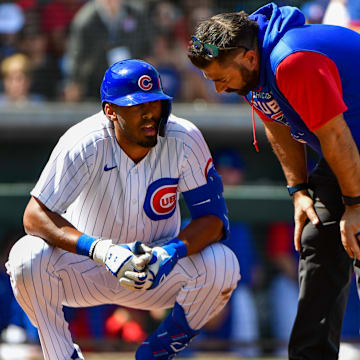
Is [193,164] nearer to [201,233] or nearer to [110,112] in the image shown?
[201,233]

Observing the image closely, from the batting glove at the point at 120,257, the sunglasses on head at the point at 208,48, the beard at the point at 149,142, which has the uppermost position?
the sunglasses on head at the point at 208,48

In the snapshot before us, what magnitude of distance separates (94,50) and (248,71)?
13.5ft

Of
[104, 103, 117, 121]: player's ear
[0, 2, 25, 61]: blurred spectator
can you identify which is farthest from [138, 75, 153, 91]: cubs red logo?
[0, 2, 25, 61]: blurred spectator

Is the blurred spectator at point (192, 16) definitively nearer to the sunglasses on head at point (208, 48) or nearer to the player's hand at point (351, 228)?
the sunglasses on head at point (208, 48)

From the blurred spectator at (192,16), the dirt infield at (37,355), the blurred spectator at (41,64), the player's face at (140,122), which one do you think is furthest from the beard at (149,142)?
the blurred spectator at (41,64)

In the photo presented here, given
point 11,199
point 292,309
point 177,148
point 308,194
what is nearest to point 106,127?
point 177,148

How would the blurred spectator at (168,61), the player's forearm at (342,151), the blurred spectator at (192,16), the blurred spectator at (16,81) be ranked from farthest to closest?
the blurred spectator at (192,16), the blurred spectator at (16,81), the blurred spectator at (168,61), the player's forearm at (342,151)

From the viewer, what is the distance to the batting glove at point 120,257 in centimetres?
322

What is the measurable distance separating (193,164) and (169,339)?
2.63ft

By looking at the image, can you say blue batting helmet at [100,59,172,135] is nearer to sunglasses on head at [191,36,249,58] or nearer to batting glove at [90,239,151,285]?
sunglasses on head at [191,36,249,58]

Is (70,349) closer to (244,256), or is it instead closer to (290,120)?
(290,120)

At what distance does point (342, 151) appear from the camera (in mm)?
2930

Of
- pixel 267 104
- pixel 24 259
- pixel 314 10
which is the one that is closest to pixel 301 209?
pixel 267 104

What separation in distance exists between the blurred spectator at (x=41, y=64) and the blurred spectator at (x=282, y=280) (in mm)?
2615
